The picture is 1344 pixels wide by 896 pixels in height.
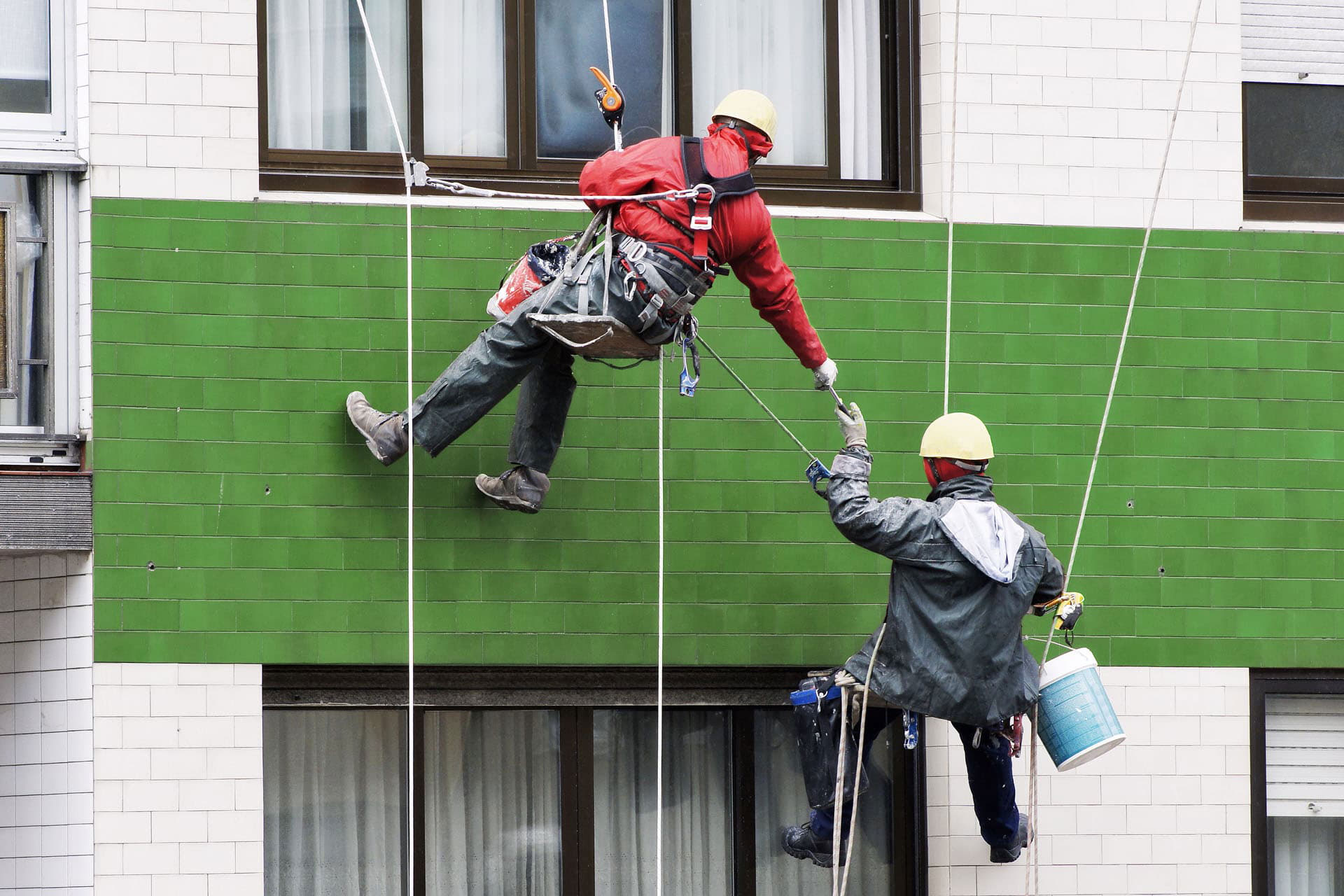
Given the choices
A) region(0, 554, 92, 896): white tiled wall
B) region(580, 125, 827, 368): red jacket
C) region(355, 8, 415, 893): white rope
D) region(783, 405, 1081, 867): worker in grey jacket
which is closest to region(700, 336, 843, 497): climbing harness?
region(783, 405, 1081, 867): worker in grey jacket

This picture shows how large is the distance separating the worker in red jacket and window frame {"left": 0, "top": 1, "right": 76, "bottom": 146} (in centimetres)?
179

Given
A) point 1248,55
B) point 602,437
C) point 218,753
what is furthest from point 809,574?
point 1248,55

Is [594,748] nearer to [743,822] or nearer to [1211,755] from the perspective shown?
[743,822]

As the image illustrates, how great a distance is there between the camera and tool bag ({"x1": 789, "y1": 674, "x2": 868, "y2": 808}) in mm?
8062

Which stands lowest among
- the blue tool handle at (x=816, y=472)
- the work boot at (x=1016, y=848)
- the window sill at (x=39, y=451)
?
the work boot at (x=1016, y=848)

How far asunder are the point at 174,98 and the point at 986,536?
3.86 metres

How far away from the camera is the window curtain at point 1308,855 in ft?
30.0

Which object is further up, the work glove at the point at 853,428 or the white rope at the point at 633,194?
the white rope at the point at 633,194

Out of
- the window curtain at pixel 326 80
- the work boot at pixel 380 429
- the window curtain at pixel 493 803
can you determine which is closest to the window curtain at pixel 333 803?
the window curtain at pixel 493 803

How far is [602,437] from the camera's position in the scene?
28.5ft

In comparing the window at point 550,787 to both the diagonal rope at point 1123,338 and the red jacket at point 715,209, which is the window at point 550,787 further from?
the red jacket at point 715,209

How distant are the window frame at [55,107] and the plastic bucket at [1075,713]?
4668 mm

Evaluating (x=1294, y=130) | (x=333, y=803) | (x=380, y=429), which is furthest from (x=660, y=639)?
(x=1294, y=130)

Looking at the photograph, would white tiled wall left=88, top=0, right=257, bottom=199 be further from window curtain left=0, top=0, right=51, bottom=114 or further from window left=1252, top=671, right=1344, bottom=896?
window left=1252, top=671, right=1344, bottom=896
